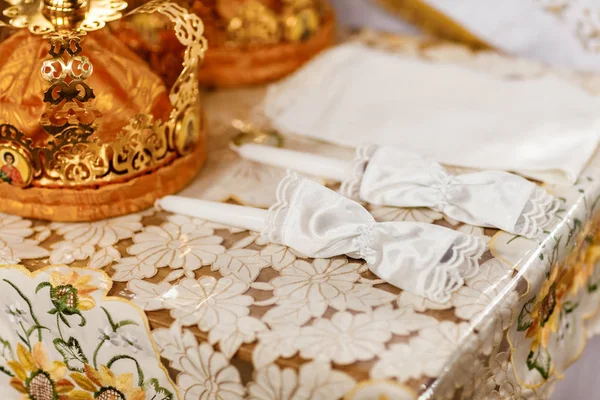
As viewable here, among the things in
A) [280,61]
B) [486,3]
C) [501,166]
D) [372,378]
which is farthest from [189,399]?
[486,3]

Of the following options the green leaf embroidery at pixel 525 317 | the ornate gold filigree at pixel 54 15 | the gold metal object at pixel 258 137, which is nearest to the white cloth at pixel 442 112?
the gold metal object at pixel 258 137

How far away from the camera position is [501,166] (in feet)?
2.71

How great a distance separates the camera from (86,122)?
683mm

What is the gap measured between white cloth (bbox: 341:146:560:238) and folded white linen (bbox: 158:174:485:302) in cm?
7

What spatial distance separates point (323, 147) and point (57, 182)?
1.14 feet

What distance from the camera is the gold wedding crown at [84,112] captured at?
67 centimetres

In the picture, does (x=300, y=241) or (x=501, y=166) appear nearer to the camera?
(x=300, y=241)

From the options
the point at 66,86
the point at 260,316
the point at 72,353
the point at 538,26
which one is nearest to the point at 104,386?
the point at 72,353

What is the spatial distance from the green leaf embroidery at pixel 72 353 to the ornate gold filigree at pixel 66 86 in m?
0.21

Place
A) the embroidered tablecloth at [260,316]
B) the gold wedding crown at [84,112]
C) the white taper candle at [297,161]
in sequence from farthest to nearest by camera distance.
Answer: the white taper candle at [297,161]
the gold wedding crown at [84,112]
the embroidered tablecloth at [260,316]

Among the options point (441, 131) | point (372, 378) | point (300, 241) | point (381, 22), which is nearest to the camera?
point (372, 378)

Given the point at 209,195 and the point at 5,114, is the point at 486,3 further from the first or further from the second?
the point at 5,114

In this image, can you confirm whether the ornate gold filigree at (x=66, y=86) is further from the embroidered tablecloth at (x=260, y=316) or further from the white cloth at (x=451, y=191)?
the white cloth at (x=451, y=191)

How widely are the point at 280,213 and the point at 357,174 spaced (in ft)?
0.38
